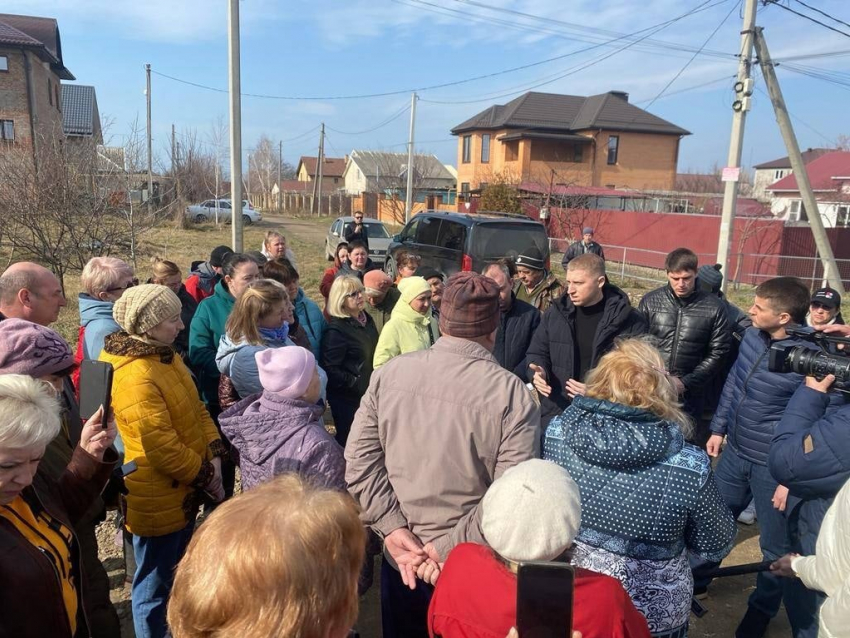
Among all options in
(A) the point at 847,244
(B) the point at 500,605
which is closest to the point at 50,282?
(B) the point at 500,605

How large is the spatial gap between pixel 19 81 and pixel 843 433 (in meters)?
36.6

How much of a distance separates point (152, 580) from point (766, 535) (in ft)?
10.4

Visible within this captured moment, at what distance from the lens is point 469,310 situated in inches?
86.9

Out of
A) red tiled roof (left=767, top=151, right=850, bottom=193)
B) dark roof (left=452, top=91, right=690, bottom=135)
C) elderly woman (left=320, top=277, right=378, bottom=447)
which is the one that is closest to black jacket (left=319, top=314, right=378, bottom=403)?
Result: elderly woman (left=320, top=277, right=378, bottom=447)

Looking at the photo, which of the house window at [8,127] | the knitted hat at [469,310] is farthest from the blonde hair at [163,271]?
the house window at [8,127]

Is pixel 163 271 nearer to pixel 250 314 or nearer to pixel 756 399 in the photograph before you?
pixel 250 314

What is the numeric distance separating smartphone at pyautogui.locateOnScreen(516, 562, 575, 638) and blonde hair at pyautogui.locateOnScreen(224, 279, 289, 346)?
2.33m

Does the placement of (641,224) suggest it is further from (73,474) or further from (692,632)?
(73,474)

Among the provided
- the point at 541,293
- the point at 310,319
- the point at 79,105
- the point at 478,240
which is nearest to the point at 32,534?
the point at 310,319

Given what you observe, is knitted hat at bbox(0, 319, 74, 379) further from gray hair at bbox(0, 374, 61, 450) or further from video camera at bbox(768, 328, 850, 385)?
video camera at bbox(768, 328, 850, 385)

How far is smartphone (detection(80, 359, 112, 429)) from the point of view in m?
2.05

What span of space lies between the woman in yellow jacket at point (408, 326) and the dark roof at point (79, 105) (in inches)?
1757

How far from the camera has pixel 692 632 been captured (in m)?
3.20

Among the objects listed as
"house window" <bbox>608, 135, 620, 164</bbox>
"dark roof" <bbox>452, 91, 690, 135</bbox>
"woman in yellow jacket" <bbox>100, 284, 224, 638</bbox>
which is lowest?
"woman in yellow jacket" <bbox>100, 284, 224, 638</bbox>
